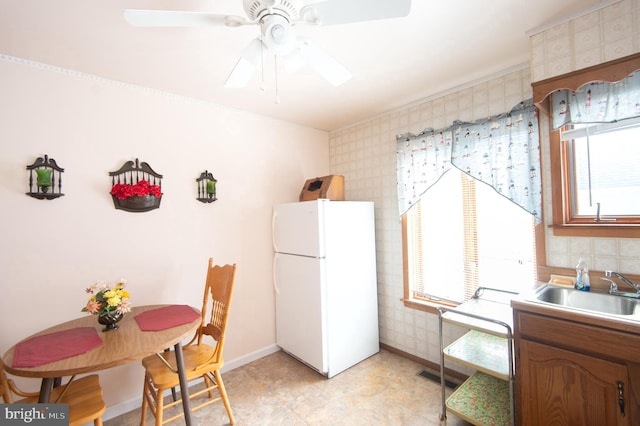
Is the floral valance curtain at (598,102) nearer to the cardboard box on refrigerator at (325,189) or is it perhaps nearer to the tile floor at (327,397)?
the cardboard box on refrigerator at (325,189)

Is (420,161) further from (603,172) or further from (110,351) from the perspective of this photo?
(110,351)

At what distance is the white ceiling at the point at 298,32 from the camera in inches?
57.4

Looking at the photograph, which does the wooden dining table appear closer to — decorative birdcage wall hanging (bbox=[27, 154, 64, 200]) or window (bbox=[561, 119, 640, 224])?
decorative birdcage wall hanging (bbox=[27, 154, 64, 200])

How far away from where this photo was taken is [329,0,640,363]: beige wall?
154 centimetres

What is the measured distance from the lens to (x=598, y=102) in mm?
1634

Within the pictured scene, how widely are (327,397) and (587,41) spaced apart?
9.38 ft

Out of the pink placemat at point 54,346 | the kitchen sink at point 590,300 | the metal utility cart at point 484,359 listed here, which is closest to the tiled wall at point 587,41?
the kitchen sink at point 590,300

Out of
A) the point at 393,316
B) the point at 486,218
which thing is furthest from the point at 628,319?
the point at 393,316

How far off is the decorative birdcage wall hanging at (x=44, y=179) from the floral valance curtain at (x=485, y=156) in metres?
2.71

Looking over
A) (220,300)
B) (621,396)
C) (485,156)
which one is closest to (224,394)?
(220,300)

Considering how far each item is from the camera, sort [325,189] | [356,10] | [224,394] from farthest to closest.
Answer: [325,189] → [224,394] → [356,10]

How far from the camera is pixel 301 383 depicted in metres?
2.40

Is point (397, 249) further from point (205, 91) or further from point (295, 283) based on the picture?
point (205, 91)

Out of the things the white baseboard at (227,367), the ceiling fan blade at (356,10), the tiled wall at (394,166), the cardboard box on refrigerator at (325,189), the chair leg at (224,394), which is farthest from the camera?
the cardboard box on refrigerator at (325,189)
